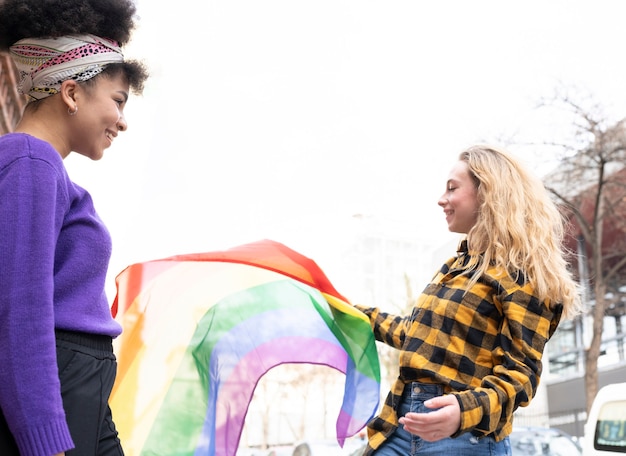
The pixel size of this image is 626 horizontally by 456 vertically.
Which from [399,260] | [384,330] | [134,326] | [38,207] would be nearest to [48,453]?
[38,207]

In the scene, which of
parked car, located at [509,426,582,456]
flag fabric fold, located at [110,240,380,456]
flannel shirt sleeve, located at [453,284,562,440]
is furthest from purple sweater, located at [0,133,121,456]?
parked car, located at [509,426,582,456]

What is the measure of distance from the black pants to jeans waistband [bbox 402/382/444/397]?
1285 millimetres

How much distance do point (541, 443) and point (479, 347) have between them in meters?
8.45

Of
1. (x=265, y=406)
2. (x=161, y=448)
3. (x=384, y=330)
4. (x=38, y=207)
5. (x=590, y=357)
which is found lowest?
(x=265, y=406)

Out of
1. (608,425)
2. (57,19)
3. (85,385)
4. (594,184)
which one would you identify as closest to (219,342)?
(85,385)

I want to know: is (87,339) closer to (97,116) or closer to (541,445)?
(97,116)

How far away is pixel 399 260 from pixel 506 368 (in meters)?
70.4

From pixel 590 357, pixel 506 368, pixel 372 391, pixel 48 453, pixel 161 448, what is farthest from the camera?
pixel 590 357

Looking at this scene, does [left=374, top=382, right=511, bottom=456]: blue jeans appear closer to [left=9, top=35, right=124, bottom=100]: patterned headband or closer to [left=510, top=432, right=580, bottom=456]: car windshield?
[left=9, top=35, right=124, bottom=100]: patterned headband

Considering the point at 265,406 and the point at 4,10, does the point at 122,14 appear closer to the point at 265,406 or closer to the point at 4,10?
the point at 4,10

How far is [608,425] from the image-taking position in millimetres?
9781

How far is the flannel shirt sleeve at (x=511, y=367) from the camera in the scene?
2.55m

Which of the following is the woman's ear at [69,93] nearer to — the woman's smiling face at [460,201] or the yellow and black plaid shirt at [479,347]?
the yellow and black plaid shirt at [479,347]

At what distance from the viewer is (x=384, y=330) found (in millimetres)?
3480
